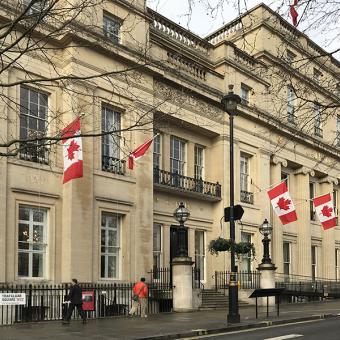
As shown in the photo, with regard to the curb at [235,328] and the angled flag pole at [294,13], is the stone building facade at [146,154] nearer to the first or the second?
the angled flag pole at [294,13]

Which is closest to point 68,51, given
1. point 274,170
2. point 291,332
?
point 291,332

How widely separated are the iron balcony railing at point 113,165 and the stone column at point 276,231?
1282 centimetres

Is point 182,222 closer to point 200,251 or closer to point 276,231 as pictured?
point 200,251

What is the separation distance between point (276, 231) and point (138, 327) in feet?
62.4

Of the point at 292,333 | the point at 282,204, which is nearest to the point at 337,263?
the point at 282,204

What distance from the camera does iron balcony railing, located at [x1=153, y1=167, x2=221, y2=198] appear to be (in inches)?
1089

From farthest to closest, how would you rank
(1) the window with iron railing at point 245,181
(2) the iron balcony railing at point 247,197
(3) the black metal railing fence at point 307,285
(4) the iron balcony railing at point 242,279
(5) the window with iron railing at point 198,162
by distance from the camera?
(3) the black metal railing fence at point 307,285
(1) the window with iron railing at point 245,181
(2) the iron balcony railing at point 247,197
(5) the window with iron railing at point 198,162
(4) the iron balcony railing at point 242,279

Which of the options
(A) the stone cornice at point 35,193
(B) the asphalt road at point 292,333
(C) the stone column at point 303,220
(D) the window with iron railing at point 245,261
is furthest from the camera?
(C) the stone column at point 303,220

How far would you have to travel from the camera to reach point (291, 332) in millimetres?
16312

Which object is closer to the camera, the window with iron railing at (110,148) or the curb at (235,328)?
the curb at (235,328)

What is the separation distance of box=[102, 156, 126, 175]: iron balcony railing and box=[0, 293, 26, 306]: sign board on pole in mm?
7345

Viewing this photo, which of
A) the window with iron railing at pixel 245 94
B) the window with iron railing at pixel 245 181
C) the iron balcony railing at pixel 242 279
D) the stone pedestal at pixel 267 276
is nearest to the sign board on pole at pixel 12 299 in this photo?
the iron balcony railing at pixel 242 279

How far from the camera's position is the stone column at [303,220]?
1469 inches

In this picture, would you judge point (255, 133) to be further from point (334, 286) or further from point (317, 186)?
point (334, 286)
